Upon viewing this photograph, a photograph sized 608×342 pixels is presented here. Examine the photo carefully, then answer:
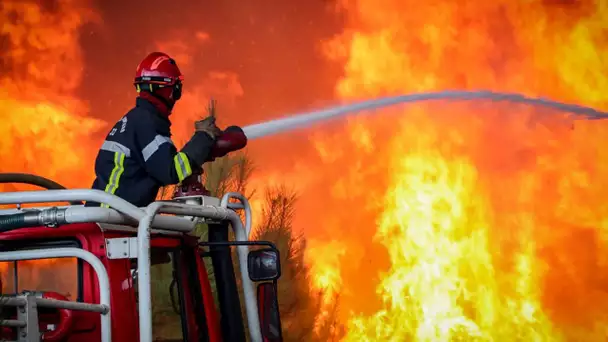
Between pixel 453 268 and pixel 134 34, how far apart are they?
5.89 meters

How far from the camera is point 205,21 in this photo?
1279 centimetres

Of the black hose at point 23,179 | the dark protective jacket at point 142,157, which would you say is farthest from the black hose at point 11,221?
the black hose at point 23,179

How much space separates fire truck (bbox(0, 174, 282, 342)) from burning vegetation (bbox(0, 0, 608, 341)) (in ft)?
27.4

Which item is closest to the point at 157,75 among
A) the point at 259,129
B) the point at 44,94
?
the point at 259,129

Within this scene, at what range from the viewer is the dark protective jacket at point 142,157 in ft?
13.1

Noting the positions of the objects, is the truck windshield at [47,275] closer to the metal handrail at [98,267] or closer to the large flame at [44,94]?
the large flame at [44,94]

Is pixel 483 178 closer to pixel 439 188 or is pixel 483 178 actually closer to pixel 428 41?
pixel 439 188

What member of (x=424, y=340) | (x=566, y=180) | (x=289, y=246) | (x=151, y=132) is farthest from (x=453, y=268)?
(x=151, y=132)

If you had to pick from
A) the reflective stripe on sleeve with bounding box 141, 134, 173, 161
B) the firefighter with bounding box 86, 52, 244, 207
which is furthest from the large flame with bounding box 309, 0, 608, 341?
the reflective stripe on sleeve with bounding box 141, 134, 173, 161

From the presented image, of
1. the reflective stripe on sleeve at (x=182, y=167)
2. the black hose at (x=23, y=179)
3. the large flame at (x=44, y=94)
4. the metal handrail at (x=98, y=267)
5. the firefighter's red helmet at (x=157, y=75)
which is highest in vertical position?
the large flame at (x=44, y=94)

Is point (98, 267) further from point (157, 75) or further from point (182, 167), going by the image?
point (157, 75)

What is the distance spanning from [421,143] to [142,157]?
9467 millimetres

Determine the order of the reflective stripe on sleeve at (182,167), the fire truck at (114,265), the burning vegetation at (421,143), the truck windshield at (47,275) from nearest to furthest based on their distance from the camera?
the fire truck at (114,265)
the reflective stripe on sleeve at (182,167)
the truck windshield at (47,275)
the burning vegetation at (421,143)

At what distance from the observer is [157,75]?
4441 millimetres
